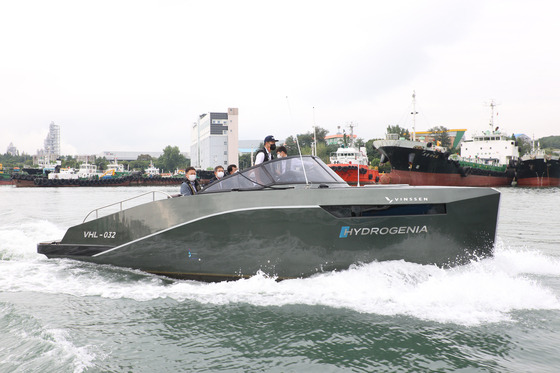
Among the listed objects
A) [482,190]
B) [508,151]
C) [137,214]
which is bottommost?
[137,214]

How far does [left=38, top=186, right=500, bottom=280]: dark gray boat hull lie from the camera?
207 inches

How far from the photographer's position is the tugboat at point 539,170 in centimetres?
4609

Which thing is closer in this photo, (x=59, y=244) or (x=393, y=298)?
(x=393, y=298)

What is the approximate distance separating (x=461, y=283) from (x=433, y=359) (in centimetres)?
185

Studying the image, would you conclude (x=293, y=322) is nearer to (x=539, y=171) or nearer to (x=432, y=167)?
(x=432, y=167)

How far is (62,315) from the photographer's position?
509 centimetres

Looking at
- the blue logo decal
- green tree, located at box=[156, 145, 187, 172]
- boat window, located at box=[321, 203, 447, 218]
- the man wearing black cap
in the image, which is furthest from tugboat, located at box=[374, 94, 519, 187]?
green tree, located at box=[156, 145, 187, 172]

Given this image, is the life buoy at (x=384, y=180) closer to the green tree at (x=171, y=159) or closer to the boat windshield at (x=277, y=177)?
the boat windshield at (x=277, y=177)

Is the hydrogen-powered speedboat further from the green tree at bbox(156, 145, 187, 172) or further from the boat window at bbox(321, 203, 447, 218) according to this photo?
the green tree at bbox(156, 145, 187, 172)

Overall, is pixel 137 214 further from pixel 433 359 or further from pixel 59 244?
pixel 433 359

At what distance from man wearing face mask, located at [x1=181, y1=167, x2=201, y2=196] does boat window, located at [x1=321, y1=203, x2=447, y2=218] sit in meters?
2.69

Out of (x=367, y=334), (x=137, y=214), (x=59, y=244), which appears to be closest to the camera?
(x=367, y=334)

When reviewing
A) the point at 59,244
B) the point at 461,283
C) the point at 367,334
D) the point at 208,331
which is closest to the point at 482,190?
the point at 461,283

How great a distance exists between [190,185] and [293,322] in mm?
3315
